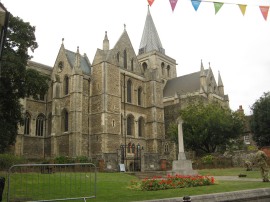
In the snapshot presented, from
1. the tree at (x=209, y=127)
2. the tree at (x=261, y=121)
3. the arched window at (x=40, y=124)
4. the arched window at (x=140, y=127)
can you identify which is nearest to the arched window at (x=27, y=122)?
the arched window at (x=40, y=124)

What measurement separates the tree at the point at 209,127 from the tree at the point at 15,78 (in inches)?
762

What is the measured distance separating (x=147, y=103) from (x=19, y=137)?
1804cm

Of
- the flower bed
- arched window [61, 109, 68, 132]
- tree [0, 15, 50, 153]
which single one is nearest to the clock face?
arched window [61, 109, 68, 132]

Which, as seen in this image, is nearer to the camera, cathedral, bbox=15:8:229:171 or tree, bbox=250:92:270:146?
cathedral, bbox=15:8:229:171

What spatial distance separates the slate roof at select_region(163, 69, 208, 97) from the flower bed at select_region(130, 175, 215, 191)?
36.3 m

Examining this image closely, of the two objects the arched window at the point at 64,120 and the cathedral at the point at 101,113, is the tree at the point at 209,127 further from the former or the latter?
the arched window at the point at 64,120

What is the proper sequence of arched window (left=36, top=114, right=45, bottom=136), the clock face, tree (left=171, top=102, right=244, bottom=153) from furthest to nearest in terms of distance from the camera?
the clock face → arched window (left=36, top=114, right=45, bottom=136) → tree (left=171, top=102, right=244, bottom=153)

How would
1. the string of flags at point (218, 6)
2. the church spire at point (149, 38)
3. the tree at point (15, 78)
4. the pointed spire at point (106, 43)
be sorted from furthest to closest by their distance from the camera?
the church spire at point (149, 38) < the pointed spire at point (106, 43) < the tree at point (15, 78) < the string of flags at point (218, 6)

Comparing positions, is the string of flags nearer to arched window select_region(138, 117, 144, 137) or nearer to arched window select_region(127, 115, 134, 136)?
arched window select_region(127, 115, 134, 136)

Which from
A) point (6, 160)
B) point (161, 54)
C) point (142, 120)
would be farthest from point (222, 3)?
point (161, 54)

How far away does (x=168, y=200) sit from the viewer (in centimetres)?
809

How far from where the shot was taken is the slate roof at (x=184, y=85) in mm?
50859

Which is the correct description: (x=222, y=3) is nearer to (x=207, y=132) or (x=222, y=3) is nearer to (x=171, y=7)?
(x=171, y=7)

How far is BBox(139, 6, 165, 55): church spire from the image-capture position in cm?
6481
